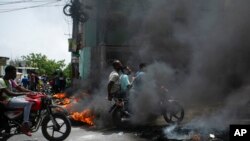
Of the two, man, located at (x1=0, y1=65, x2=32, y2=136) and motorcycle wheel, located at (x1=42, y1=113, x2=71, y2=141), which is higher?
man, located at (x1=0, y1=65, x2=32, y2=136)

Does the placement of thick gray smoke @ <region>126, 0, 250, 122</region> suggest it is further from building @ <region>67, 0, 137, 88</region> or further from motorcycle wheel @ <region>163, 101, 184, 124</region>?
motorcycle wheel @ <region>163, 101, 184, 124</region>

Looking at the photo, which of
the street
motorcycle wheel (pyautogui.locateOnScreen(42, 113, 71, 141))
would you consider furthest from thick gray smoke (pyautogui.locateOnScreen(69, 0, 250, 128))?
motorcycle wheel (pyautogui.locateOnScreen(42, 113, 71, 141))

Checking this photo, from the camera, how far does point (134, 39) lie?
651 inches

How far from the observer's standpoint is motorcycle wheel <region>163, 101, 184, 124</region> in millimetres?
9289

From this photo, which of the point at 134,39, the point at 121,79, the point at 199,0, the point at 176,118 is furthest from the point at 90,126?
the point at 134,39

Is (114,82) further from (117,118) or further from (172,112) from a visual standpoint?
(172,112)

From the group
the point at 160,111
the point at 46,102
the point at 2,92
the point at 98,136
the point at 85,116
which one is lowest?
the point at 98,136

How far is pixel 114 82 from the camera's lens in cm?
892

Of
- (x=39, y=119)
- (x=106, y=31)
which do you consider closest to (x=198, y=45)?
(x=106, y=31)

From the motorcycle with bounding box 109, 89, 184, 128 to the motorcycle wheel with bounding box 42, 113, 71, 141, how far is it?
6.45ft

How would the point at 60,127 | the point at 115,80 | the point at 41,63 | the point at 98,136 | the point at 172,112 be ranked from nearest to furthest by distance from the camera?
the point at 60,127, the point at 98,136, the point at 115,80, the point at 172,112, the point at 41,63

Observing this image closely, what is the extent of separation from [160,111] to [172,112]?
0.30m

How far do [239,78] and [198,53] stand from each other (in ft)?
5.85

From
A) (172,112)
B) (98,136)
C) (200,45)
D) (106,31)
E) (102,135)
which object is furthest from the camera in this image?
(106,31)
